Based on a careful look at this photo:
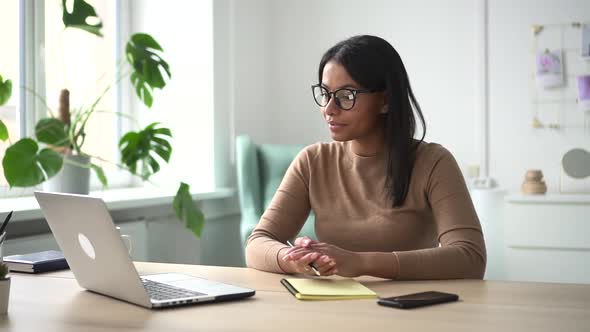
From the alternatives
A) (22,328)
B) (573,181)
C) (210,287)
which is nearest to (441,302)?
(210,287)

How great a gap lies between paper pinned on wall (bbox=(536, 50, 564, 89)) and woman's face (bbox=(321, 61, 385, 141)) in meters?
2.01

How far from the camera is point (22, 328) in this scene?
127 cm

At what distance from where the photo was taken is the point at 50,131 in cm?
122

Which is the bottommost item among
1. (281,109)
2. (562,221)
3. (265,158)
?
(562,221)

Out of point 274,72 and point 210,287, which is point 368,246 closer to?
point 210,287

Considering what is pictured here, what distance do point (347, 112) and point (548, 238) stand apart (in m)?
1.78

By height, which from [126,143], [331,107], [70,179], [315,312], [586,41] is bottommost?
[315,312]

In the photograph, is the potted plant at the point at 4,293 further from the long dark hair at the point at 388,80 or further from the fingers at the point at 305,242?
the long dark hair at the point at 388,80

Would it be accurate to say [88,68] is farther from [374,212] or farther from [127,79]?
[374,212]

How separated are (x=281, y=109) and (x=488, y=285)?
287cm

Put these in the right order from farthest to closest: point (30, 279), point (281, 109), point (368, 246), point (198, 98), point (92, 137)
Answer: point (281, 109), point (198, 98), point (92, 137), point (368, 246), point (30, 279)

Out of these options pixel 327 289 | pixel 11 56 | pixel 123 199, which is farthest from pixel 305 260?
pixel 11 56

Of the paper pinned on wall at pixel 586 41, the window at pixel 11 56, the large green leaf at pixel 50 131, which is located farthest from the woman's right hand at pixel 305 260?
the paper pinned on wall at pixel 586 41

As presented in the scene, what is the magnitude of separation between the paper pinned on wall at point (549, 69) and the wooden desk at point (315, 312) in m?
2.46
